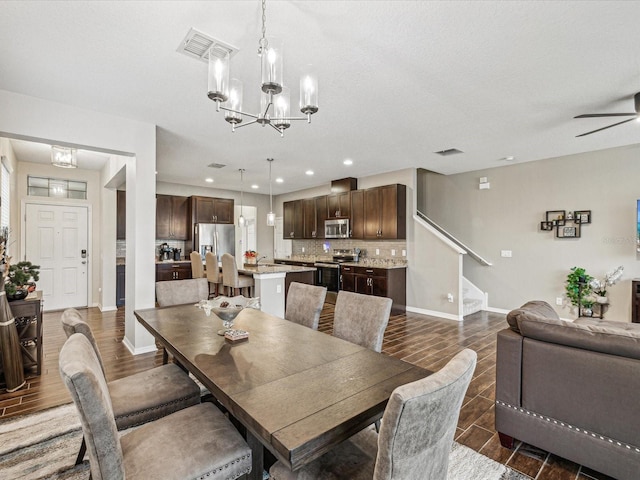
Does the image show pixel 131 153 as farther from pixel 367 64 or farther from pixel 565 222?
pixel 565 222

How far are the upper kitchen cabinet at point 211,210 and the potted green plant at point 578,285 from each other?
23.4 ft

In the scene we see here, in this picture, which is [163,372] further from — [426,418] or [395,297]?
[395,297]

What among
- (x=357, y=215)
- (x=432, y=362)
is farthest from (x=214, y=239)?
(x=432, y=362)

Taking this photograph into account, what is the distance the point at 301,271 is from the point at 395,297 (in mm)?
1904

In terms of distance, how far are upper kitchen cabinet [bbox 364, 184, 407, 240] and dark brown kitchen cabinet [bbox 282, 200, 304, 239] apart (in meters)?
2.33

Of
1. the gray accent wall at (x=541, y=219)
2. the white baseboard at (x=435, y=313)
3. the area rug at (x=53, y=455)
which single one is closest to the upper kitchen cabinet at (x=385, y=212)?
the gray accent wall at (x=541, y=219)

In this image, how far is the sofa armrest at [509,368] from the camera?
6.75 feet

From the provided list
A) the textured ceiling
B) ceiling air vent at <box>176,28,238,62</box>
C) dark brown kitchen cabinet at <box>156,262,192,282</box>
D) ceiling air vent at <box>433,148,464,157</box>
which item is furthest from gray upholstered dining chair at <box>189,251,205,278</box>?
ceiling air vent at <box>433,148,464,157</box>

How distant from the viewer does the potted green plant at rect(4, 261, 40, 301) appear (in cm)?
312

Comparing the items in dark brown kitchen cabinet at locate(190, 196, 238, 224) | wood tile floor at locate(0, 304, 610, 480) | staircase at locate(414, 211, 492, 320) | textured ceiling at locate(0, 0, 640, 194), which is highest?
textured ceiling at locate(0, 0, 640, 194)

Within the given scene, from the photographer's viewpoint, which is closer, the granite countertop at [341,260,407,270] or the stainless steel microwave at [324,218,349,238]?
the granite countertop at [341,260,407,270]

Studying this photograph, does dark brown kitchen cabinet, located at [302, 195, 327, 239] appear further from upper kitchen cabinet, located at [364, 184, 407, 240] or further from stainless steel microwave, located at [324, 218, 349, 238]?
upper kitchen cabinet, located at [364, 184, 407, 240]

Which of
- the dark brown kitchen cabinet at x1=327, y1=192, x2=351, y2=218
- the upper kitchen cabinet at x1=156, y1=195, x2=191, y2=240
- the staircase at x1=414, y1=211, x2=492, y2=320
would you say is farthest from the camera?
the upper kitchen cabinet at x1=156, y1=195, x2=191, y2=240

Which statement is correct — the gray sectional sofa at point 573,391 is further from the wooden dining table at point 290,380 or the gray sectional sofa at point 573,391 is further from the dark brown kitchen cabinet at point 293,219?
the dark brown kitchen cabinet at point 293,219
